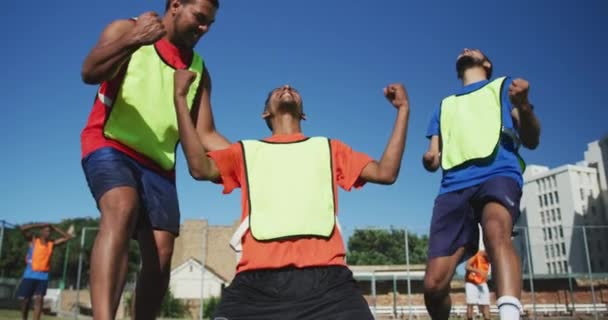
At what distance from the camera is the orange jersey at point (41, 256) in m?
10.8

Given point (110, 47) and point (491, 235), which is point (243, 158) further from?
point (491, 235)

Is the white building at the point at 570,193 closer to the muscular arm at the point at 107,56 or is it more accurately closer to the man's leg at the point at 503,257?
the man's leg at the point at 503,257

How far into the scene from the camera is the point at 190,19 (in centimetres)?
303

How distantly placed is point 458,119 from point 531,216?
81041 mm

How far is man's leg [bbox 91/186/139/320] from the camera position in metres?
2.32

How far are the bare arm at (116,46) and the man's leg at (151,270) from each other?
86cm

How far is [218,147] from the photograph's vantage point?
3131 millimetres

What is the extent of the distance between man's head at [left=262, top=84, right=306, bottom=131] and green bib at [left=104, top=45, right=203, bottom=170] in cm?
55

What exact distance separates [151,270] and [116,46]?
3.98ft

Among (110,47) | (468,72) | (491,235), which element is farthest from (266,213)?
(468,72)

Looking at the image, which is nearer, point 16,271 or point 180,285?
point 180,285

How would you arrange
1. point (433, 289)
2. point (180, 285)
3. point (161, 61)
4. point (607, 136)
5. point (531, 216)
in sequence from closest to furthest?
point (161, 61) → point (433, 289) → point (180, 285) → point (607, 136) → point (531, 216)

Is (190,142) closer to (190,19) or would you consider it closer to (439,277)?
(190,19)

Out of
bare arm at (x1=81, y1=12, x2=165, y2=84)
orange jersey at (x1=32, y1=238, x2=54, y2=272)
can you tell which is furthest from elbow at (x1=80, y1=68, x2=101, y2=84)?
orange jersey at (x1=32, y1=238, x2=54, y2=272)
